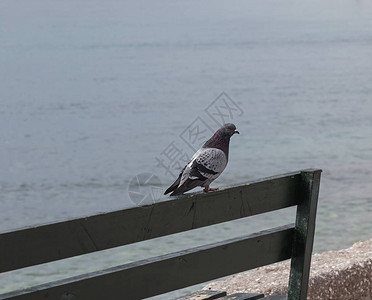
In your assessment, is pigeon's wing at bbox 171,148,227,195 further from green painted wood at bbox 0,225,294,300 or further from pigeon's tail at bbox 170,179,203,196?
green painted wood at bbox 0,225,294,300

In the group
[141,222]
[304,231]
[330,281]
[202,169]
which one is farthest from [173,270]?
[330,281]

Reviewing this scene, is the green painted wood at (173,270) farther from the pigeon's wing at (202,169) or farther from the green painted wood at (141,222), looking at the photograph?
the pigeon's wing at (202,169)

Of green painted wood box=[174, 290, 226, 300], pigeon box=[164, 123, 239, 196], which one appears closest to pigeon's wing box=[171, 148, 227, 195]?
pigeon box=[164, 123, 239, 196]

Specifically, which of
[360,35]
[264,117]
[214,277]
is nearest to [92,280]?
[214,277]

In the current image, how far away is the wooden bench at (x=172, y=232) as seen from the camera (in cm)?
269

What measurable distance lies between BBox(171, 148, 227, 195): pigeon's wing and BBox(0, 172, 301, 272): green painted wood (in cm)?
13

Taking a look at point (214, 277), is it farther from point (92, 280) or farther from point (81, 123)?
point (81, 123)

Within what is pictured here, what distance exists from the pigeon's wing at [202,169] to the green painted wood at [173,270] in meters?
0.23

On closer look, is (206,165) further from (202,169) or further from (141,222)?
(141,222)

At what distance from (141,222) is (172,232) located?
15 centimetres

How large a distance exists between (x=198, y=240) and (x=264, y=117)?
1066 centimetres

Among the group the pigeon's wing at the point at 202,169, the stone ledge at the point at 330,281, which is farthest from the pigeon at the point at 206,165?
the stone ledge at the point at 330,281

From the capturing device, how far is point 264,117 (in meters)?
19.5

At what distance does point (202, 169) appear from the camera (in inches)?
130
